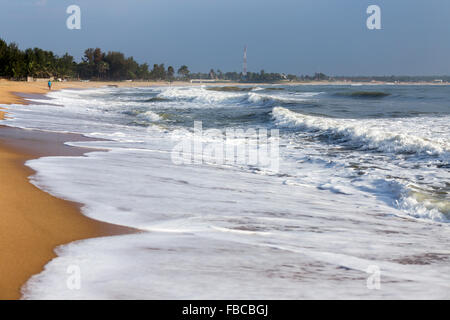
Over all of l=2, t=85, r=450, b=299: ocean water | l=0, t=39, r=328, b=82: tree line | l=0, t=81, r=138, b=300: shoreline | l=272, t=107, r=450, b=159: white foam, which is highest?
l=0, t=39, r=328, b=82: tree line

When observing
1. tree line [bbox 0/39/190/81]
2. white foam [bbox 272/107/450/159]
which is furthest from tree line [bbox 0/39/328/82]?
white foam [bbox 272/107/450/159]

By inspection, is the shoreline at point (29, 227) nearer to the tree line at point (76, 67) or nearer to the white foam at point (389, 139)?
the white foam at point (389, 139)

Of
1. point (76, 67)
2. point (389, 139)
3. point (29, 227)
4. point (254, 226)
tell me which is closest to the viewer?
point (29, 227)

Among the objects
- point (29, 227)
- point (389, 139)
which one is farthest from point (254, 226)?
point (389, 139)

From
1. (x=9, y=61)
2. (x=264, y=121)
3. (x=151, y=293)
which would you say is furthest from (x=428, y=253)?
(x=9, y=61)

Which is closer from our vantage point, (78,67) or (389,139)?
(389,139)

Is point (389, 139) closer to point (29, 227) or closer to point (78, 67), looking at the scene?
point (29, 227)

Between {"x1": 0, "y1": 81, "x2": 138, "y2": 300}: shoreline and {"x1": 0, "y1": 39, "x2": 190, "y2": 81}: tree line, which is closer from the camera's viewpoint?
{"x1": 0, "y1": 81, "x2": 138, "y2": 300}: shoreline

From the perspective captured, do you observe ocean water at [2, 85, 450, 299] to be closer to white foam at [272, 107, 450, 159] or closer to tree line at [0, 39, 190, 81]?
white foam at [272, 107, 450, 159]

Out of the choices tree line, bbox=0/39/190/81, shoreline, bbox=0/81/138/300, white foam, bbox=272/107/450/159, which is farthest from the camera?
tree line, bbox=0/39/190/81

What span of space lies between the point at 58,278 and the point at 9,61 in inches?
2804

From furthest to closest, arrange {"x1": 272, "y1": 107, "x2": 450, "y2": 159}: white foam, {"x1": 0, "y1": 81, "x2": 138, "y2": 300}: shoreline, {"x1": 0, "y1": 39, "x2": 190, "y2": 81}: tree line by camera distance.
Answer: {"x1": 0, "y1": 39, "x2": 190, "y2": 81}: tree line → {"x1": 272, "y1": 107, "x2": 450, "y2": 159}: white foam → {"x1": 0, "y1": 81, "x2": 138, "y2": 300}: shoreline

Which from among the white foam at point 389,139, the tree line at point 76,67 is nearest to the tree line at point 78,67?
the tree line at point 76,67
